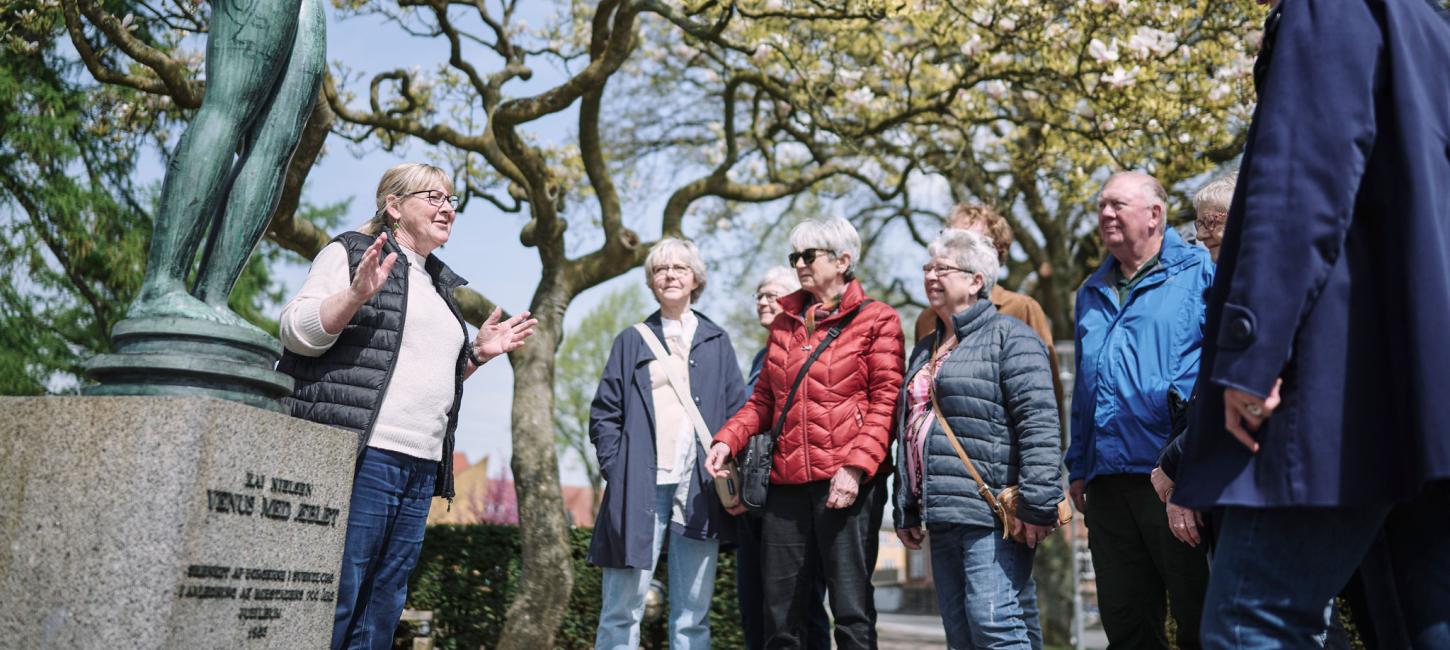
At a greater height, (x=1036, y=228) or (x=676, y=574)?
(x=1036, y=228)

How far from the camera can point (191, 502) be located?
2.79 meters

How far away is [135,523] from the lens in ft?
8.94

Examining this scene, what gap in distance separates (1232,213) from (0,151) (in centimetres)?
1921

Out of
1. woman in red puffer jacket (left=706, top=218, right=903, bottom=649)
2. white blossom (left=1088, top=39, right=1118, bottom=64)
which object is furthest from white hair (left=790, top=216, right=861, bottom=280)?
white blossom (left=1088, top=39, right=1118, bottom=64)

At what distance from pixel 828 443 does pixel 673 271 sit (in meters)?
1.51

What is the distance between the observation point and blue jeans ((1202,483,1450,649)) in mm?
2072

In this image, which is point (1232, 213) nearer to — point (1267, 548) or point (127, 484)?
point (1267, 548)

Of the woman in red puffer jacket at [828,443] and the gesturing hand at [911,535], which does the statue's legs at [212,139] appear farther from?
the gesturing hand at [911,535]

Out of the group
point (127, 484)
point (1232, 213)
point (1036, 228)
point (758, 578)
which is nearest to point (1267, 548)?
point (1232, 213)

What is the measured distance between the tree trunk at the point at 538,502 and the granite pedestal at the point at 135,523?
5.61 meters

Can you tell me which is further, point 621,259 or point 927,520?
point 621,259

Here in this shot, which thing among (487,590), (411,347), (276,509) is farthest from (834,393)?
(487,590)

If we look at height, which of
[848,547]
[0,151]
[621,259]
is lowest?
[848,547]

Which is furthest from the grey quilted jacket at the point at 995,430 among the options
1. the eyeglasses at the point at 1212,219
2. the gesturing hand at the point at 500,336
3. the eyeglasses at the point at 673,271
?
the eyeglasses at the point at 673,271
